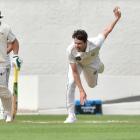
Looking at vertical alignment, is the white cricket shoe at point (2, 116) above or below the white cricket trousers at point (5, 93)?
below

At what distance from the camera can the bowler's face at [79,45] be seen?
13.4 metres

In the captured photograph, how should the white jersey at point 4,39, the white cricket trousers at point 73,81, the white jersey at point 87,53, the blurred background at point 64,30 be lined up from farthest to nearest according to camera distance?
the blurred background at point 64,30
the white jersey at point 4,39
the white cricket trousers at point 73,81
the white jersey at point 87,53

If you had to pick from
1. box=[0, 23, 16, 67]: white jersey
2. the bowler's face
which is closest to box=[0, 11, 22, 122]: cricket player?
box=[0, 23, 16, 67]: white jersey

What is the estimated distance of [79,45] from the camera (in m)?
13.5

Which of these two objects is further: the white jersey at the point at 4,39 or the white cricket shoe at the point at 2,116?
the white cricket shoe at the point at 2,116

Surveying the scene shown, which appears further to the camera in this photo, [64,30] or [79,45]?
[64,30]

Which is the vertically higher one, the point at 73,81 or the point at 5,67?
the point at 5,67

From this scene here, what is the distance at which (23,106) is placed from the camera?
19094mm

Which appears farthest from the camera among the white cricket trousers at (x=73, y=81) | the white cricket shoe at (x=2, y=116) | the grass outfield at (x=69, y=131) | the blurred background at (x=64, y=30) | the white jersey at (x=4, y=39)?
the blurred background at (x=64, y=30)

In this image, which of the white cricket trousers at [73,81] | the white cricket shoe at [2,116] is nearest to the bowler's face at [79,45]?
the white cricket trousers at [73,81]

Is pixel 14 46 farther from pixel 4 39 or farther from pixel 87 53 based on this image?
pixel 87 53

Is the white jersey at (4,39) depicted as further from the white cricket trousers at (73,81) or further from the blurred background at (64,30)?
the blurred background at (64,30)

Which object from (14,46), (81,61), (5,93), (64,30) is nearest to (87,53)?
(81,61)

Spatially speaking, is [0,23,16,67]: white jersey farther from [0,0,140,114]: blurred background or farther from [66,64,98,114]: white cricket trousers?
[0,0,140,114]: blurred background
